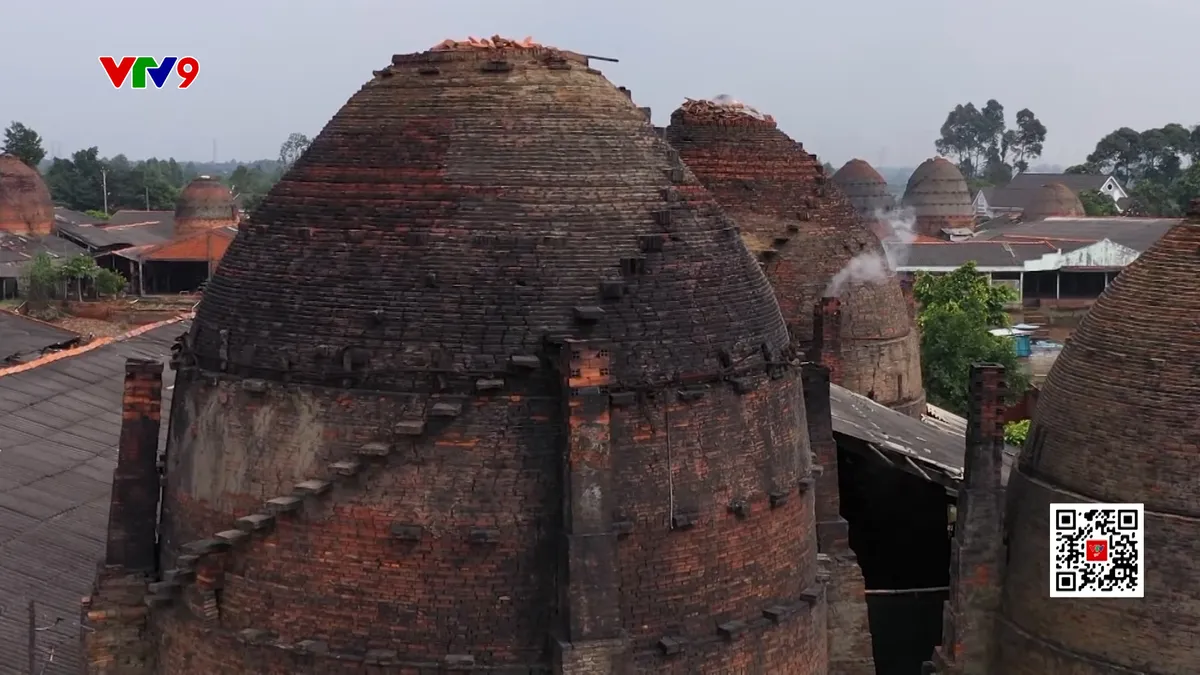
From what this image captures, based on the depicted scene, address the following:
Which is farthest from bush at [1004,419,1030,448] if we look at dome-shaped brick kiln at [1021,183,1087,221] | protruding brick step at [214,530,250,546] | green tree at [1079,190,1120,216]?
green tree at [1079,190,1120,216]

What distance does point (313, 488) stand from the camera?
11156 millimetres

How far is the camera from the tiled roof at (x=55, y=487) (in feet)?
51.7

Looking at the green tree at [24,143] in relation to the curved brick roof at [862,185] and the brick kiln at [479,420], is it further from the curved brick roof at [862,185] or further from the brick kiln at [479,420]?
the brick kiln at [479,420]

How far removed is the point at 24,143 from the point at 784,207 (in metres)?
91.8

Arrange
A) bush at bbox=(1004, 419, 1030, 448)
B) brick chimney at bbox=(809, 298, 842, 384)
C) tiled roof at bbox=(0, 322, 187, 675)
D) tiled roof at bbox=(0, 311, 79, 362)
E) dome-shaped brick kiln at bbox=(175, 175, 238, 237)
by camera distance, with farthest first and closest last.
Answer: dome-shaped brick kiln at bbox=(175, 175, 238, 237)
tiled roof at bbox=(0, 311, 79, 362)
bush at bbox=(1004, 419, 1030, 448)
brick chimney at bbox=(809, 298, 842, 384)
tiled roof at bbox=(0, 322, 187, 675)

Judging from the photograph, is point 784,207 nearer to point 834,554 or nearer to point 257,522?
point 834,554

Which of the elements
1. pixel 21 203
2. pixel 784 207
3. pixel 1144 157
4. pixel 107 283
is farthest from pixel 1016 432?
pixel 1144 157

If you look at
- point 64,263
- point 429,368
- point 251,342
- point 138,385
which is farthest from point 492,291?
point 64,263

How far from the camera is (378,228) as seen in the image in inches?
463

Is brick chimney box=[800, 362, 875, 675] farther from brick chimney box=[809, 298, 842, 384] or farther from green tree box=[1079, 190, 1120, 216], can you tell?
green tree box=[1079, 190, 1120, 216]

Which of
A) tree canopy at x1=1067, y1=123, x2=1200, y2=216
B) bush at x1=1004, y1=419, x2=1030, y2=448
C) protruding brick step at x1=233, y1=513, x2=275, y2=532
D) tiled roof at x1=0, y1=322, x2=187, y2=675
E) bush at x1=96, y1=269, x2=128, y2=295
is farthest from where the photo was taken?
tree canopy at x1=1067, y1=123, x2=1200, y2=216

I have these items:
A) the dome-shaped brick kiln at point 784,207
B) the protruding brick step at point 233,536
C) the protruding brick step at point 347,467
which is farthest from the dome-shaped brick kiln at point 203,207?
the protruding brick step at point 347,467

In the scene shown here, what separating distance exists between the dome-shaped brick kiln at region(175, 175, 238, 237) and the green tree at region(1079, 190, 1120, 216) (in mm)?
59086

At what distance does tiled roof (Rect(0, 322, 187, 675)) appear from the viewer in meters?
15.8
